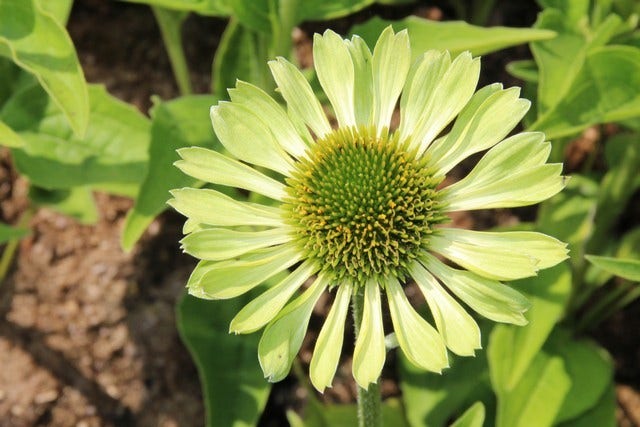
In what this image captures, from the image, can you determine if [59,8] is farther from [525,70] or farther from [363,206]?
[525,70]

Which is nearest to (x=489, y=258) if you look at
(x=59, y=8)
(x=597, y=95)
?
(x=597, y=95)

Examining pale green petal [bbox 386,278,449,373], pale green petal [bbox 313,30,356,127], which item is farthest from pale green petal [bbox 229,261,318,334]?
pale green petal [bbox 313,30,356,127]

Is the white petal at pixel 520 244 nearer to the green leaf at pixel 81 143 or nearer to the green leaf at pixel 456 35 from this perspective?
the green leaf at pixel 456 35

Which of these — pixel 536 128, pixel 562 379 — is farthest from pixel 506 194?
pixel 562 379

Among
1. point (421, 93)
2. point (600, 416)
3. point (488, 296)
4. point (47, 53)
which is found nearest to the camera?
point (488, 296)

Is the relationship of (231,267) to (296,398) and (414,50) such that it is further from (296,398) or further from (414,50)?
(296,398)
